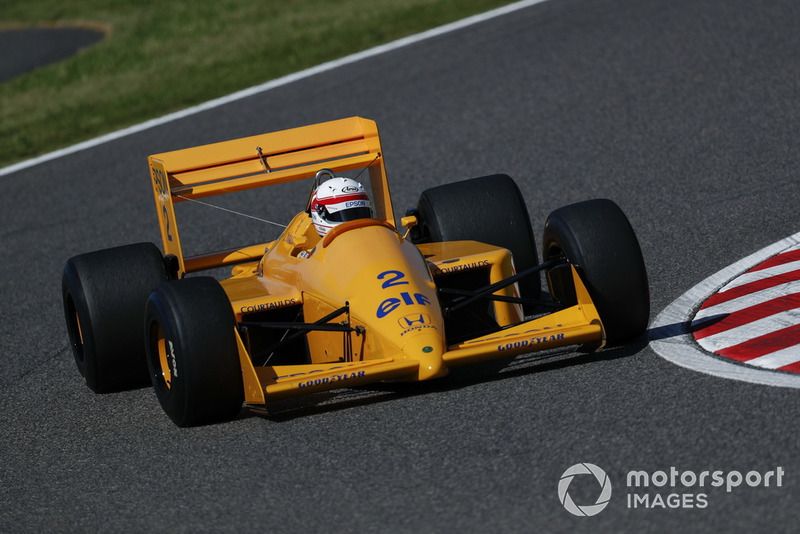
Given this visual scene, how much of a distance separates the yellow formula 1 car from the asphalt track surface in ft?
0.76

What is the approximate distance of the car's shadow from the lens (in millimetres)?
6160

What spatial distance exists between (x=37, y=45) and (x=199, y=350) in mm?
14876

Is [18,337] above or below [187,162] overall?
below

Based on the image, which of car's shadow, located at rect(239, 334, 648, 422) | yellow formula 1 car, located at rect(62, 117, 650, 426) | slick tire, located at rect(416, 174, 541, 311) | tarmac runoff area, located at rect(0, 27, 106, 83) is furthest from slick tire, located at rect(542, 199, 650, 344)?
tarmac runoff area, located at rect(0, 27, 106, 83)

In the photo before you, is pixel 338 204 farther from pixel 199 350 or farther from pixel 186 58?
pixel 186 58

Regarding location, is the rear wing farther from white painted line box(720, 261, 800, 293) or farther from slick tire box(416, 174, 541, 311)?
white painted line box(720, 261, 800, 293)

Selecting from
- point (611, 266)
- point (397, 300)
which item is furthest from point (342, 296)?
point (611, 266)

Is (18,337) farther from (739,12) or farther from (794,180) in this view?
(739,12)

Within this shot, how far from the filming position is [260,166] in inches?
312

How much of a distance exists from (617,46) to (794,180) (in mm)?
4710

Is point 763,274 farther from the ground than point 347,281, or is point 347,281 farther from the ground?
point 347,281

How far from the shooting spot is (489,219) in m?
7.46

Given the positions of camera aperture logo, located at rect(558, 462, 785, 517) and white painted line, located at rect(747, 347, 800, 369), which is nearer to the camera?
camera aperture logo, located at rect(558, 462, 785, 517)

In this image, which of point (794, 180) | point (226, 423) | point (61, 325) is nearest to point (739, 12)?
point (794, 180)
